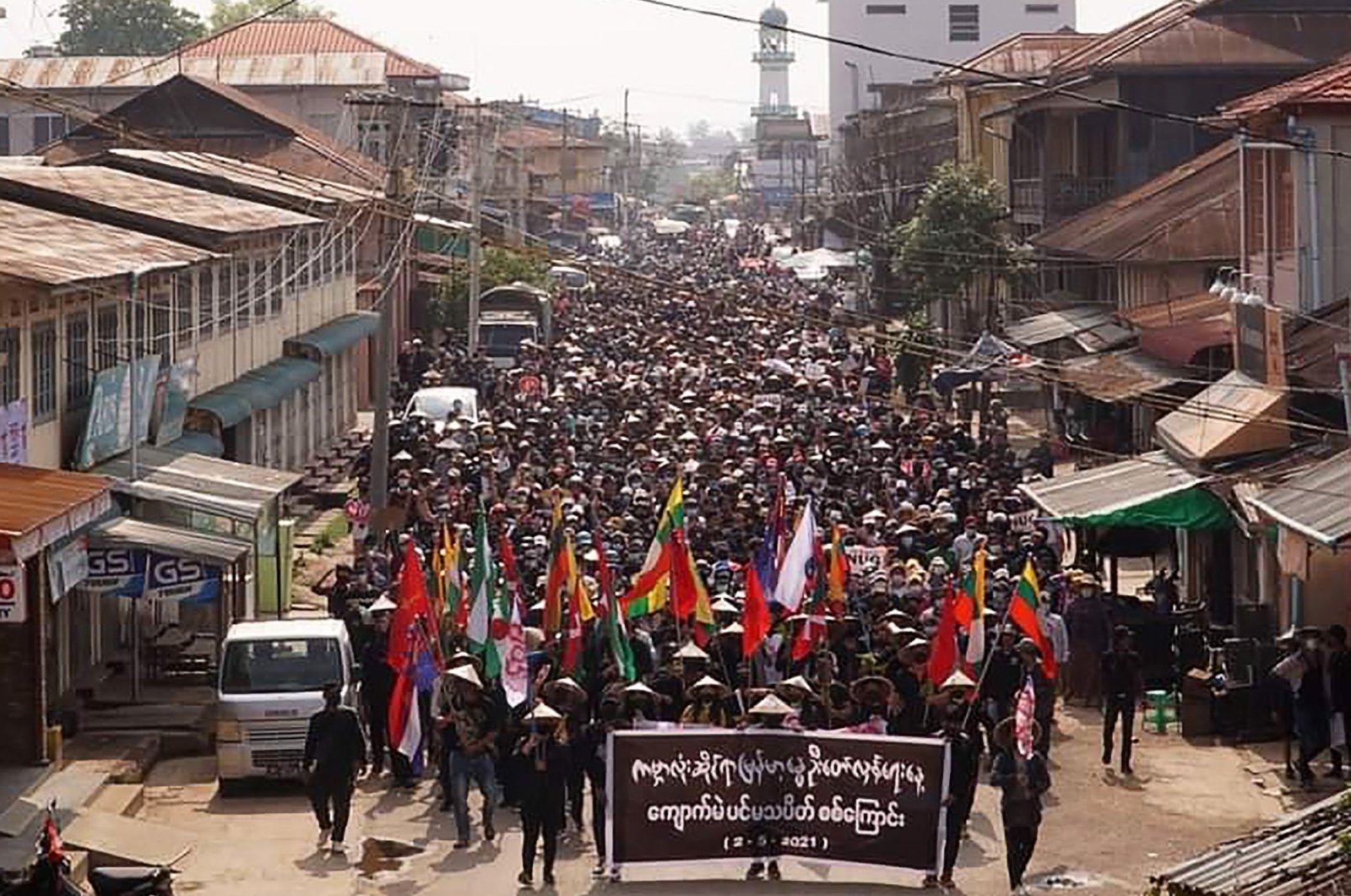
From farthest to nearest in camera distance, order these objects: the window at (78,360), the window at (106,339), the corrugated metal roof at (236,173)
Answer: the corrugated metal roof at (236,173) < the window at (106,339) < the window at (78,360)

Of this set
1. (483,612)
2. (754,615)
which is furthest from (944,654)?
(483,612)

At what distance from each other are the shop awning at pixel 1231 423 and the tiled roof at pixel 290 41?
57.1 m

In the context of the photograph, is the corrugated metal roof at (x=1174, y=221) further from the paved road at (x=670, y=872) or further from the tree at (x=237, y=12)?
the tree at (x=237, y=12)

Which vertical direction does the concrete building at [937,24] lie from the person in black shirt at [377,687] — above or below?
above

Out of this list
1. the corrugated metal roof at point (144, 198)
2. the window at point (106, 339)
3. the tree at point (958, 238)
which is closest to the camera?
the window at point (106, 339)

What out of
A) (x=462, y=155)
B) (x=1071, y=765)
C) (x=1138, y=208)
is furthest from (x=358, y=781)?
(x=462, y=155)

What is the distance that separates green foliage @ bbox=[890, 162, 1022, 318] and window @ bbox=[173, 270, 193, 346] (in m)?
24.1

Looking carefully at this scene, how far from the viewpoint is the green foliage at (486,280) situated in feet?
209

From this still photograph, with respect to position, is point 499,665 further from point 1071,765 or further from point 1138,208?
point 1138,208

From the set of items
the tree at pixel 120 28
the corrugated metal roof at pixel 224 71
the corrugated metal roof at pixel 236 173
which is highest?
the tree at pixel 120 28

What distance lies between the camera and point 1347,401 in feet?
69.4

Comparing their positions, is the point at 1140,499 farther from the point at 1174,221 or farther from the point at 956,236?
the point at 956,236

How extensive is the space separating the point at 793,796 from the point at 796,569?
18.3 ft

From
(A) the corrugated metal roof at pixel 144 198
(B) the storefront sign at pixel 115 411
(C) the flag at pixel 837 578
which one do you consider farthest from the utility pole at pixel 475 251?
(C) the flag at pixel 837 578
